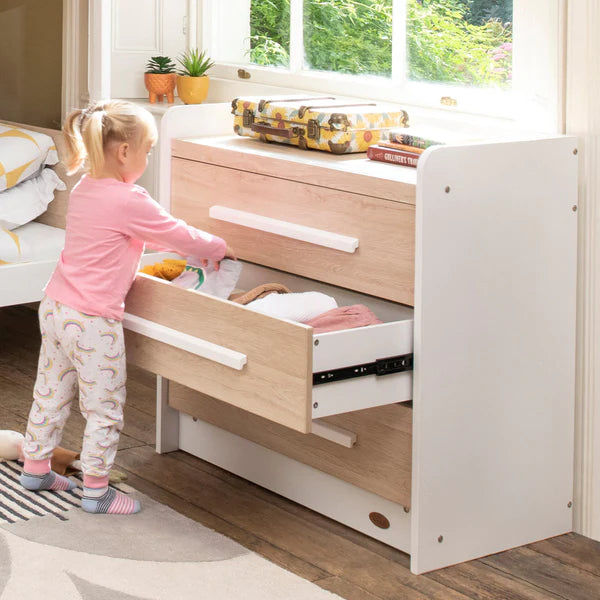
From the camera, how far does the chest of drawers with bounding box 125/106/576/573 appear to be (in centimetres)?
198

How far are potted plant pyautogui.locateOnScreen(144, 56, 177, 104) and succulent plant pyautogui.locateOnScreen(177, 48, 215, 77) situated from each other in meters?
0.04

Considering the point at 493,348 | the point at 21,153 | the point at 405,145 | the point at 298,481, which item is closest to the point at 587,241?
the point at 493,348

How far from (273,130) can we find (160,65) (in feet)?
3.64

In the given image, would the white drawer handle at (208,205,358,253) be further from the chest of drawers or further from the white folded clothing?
the white folded clothing

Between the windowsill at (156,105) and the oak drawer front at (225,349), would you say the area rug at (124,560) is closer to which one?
the oak drawer front at (225,349)

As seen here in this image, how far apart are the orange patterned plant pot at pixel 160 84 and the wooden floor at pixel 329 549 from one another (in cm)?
117

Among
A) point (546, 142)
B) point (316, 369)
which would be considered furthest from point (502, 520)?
point (546, 142)

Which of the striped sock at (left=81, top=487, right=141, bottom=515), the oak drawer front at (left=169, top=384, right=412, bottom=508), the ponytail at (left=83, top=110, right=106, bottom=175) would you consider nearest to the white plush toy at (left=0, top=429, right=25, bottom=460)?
the striped sock at (left=81, top=487, right=141, bottom=515)

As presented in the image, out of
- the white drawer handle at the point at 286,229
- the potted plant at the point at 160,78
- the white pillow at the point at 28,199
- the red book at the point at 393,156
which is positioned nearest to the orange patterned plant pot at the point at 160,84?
the potted plant at the point at 160,78

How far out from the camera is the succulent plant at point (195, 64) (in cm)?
337

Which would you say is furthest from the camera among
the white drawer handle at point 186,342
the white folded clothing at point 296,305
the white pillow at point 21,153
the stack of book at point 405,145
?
the white pillow at point 21,153

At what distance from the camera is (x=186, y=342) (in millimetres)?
2088

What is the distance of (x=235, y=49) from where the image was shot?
3.48m

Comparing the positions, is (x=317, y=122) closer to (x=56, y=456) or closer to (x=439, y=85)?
(x=439, y=85)
